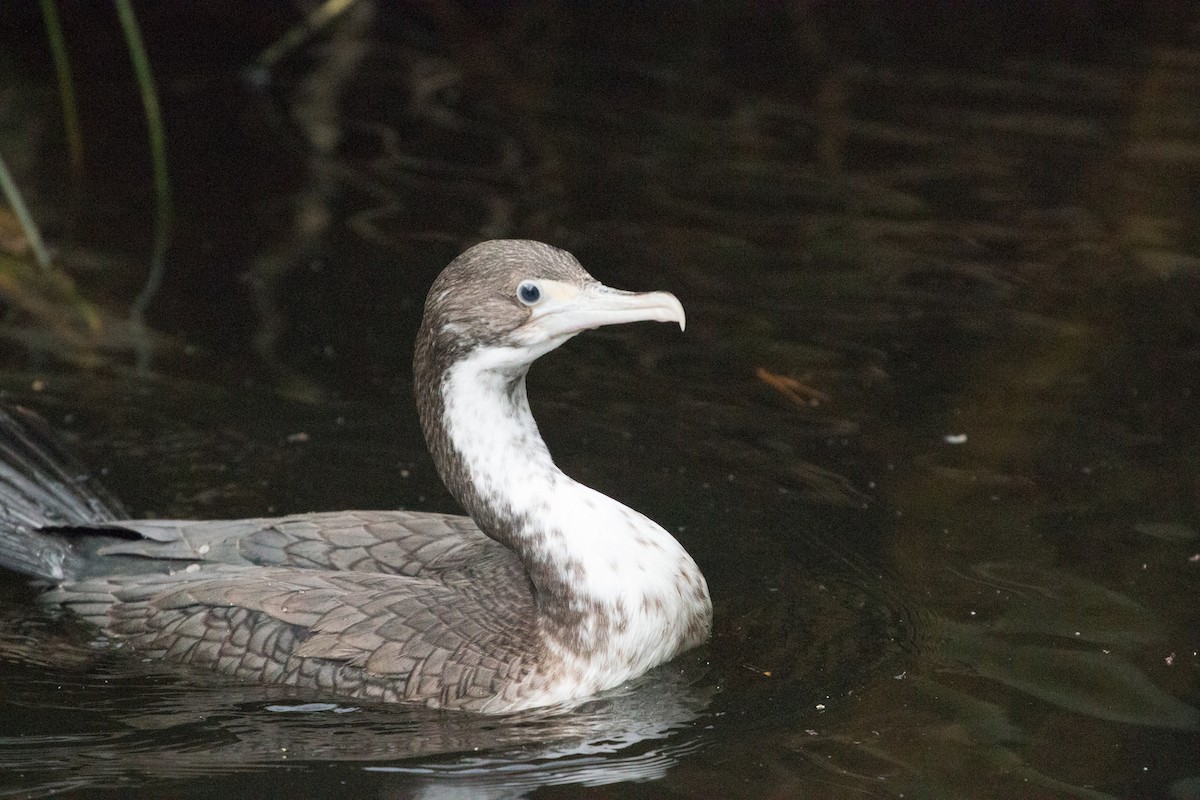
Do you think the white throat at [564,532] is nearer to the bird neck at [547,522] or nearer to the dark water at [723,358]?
the bird neck at [547,522]

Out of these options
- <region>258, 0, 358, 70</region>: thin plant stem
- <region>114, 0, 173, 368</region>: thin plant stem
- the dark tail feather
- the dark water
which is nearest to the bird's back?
the dark tail feather

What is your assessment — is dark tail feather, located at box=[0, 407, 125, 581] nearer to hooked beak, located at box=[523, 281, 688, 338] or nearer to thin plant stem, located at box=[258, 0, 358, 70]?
hooked beak, located at box=[523, 281, 688, 338]

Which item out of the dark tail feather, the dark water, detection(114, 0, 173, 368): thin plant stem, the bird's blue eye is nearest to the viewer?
the dark water

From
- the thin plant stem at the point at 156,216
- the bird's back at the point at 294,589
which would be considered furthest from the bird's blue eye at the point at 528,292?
the thin plant stem at the point at 156,216

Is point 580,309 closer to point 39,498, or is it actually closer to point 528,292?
point 528,292

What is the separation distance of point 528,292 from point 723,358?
259 cm

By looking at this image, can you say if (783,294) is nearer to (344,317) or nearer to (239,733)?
(344,317)

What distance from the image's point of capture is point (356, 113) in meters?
10.7

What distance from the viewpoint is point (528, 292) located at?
4984 millimetres

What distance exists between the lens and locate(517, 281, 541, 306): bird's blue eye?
16.3 ft

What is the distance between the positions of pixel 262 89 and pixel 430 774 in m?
7.47

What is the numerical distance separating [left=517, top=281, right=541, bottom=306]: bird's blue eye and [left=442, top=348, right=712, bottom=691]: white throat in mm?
153

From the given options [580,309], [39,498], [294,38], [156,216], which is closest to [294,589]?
[39,498]

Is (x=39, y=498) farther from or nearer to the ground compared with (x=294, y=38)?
nearer to the ground
